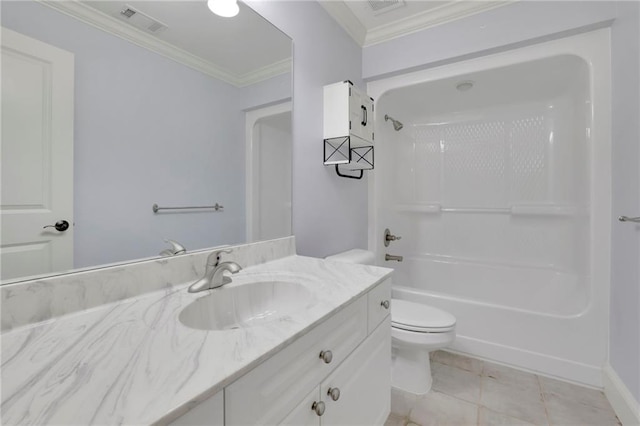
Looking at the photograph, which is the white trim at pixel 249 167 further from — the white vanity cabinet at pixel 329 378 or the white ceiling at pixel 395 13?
the white ceiling at pixel 395 13

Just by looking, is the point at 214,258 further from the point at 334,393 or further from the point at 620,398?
the point at 620,398

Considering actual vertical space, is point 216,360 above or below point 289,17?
below

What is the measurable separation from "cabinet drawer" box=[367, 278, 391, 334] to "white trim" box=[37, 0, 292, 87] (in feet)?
3.41

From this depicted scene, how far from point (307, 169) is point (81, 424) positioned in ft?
4.39

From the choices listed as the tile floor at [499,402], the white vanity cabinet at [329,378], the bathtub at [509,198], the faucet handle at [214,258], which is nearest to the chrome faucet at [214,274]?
the faucet handle at [214,258]

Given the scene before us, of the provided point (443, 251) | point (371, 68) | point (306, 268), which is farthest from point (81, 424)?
point (443, 251)

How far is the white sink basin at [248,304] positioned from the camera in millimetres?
842

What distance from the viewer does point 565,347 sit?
158 centimetres

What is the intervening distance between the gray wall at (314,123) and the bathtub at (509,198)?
0.42m

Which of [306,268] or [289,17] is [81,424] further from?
[289,17]

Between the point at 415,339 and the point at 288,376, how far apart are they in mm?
1067

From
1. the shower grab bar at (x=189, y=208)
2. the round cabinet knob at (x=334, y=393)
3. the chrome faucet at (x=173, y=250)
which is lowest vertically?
the round cabinet knob at (x=334, y=393)

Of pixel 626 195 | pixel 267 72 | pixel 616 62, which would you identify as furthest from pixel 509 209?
pixel 267 72

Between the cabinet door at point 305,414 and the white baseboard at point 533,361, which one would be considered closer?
the cabinet door at point 305,414
